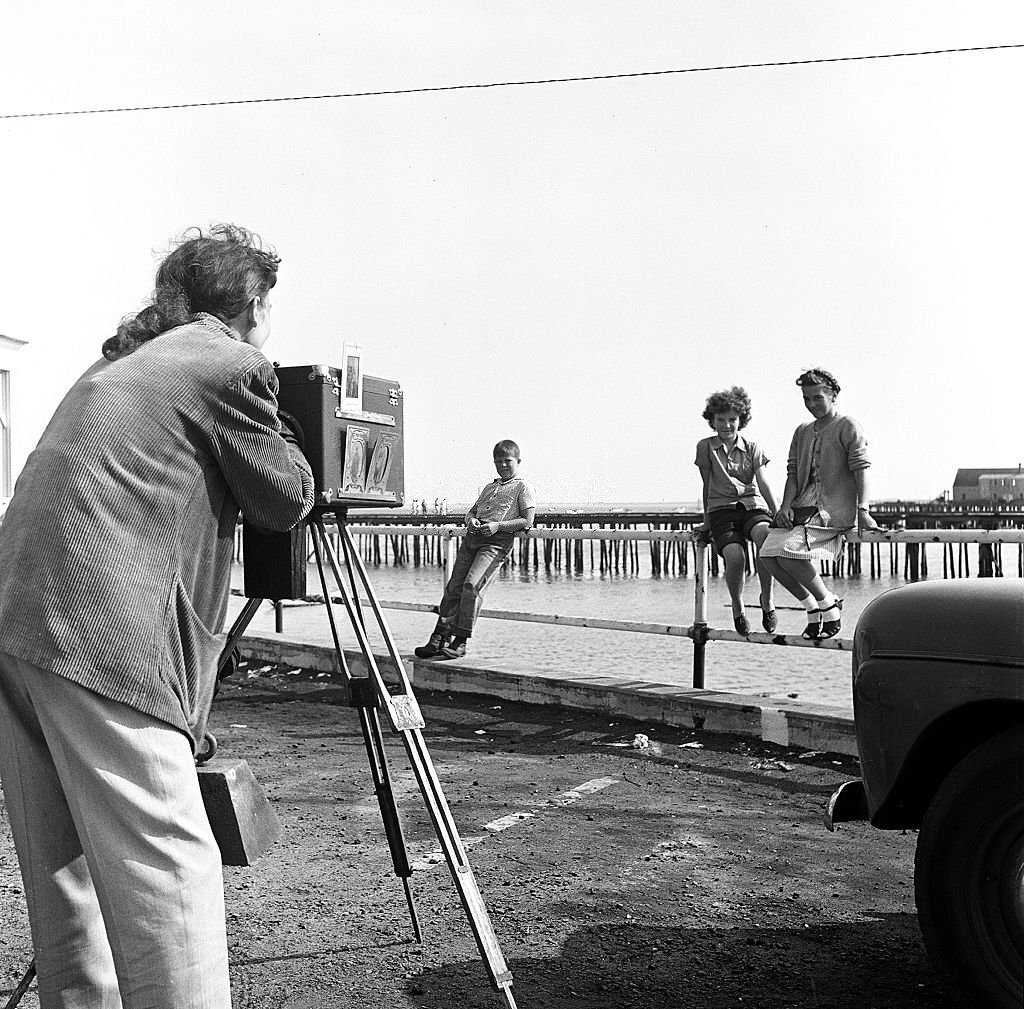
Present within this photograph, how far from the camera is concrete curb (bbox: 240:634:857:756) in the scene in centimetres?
642

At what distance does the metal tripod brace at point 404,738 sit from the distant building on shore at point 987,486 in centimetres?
8703

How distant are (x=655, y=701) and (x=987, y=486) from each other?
102284 millimetres

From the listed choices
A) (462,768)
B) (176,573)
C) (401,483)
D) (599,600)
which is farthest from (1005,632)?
(599,600)

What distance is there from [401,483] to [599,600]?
3302cm

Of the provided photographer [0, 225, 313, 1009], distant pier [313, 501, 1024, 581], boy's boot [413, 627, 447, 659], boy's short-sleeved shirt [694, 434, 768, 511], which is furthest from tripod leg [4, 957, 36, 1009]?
distant pier [313, 501, 1024, 581]

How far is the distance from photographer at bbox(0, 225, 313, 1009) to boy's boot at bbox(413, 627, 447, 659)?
21.6 feet

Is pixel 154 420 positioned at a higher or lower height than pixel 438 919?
higher

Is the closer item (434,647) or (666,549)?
(434,647)

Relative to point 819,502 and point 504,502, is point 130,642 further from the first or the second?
point 504,502

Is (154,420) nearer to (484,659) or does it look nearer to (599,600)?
(484,659)

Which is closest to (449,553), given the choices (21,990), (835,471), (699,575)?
(699,575)

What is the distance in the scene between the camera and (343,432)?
9.81 feet

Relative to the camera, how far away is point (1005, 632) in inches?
114

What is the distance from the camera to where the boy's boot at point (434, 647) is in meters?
9.08
